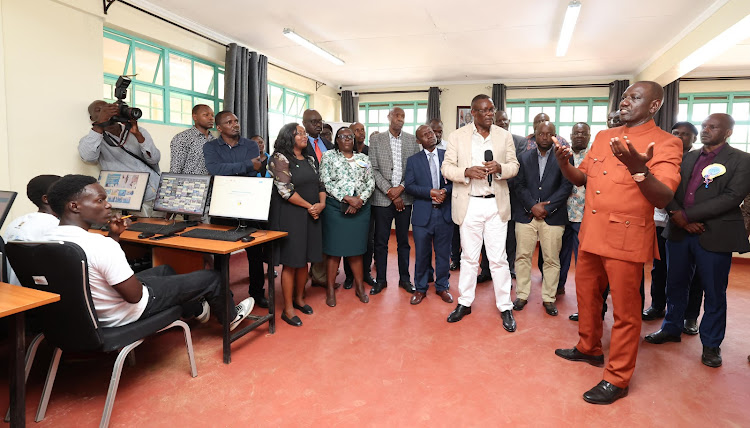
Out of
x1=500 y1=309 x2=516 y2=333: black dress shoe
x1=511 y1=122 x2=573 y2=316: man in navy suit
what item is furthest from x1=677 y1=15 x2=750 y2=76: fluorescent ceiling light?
x1=500 y1=309 x2=516 y2=333: black dress shoe

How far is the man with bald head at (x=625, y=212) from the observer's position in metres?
2.00

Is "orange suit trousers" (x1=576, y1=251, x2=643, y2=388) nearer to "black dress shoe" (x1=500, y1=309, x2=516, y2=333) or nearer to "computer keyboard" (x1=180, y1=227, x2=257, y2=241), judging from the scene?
"black dress shoe" (x1=500, y1=309, x2=516, y2=333)

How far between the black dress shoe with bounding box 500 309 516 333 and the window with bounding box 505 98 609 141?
5.51m

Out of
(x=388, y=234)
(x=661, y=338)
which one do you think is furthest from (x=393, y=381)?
(x=661, y=338)

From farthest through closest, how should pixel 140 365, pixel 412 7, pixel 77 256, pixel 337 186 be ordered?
pixel 412 7, pixel 337 186, pixel 140 365, pixel 77 256

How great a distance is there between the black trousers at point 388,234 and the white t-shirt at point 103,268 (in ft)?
8.07

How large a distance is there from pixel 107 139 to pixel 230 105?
6.89ft

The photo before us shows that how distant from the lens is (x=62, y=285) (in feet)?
5.70

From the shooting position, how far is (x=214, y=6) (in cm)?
454

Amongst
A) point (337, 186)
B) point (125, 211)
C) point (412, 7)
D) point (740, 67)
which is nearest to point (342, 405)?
point (337, 186)

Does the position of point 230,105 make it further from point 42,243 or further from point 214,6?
point 42,243

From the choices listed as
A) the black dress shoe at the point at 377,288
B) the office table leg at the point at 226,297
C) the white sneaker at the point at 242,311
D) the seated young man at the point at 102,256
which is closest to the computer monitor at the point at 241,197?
the office table leg at the point at 226,297

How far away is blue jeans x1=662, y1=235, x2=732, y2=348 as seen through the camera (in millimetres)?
2598

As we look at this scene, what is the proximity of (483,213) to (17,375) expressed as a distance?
9.46 feet
